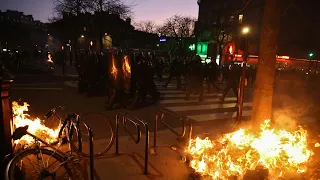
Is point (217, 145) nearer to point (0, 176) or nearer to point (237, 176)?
point (237, 176)

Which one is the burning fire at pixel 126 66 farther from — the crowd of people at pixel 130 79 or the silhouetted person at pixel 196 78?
the silhouetted person at pixel 196 78

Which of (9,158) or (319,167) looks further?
(319,167)

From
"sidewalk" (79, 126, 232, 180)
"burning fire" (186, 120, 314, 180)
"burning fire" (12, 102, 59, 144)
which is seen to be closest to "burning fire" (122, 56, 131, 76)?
"sidewalk" (79, 126, 232, 180)

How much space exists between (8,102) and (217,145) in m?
3.94

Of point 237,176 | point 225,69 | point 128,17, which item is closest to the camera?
point 237,176

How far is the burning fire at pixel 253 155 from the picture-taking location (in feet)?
13.9

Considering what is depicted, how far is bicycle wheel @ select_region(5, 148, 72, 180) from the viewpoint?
130 inches

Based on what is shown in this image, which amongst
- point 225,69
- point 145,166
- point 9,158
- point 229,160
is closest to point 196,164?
point 229,160

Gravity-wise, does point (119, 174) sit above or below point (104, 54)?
below

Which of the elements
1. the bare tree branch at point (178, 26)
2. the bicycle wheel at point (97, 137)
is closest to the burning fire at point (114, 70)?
the bicycle wheel at point (97, 137)

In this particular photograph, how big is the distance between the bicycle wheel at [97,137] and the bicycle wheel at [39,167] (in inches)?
24.0

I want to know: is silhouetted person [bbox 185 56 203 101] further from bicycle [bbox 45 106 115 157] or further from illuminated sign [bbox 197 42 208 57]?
illuminated sign [bbox 197 42 208 57]

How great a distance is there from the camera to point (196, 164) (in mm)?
4641

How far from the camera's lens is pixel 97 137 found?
6.27 meters
